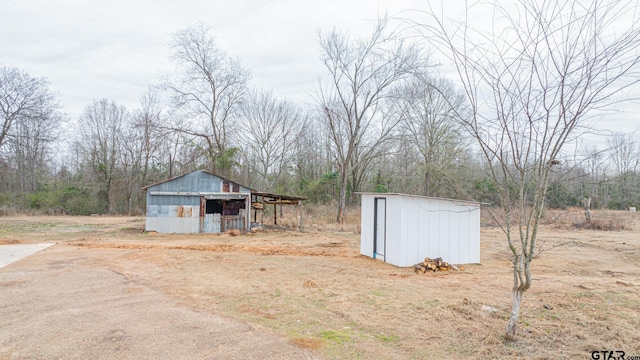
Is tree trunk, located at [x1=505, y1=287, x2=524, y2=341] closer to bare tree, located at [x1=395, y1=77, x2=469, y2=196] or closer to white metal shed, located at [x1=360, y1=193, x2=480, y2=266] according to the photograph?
white metal shed, located at [x1=360, y1=193, x2=480, y2=266]

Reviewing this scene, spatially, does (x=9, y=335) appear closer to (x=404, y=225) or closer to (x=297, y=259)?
(x=297, y=259)

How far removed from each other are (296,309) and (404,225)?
14.9 feet

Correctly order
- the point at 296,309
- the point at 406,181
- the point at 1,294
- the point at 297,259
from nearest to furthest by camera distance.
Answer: the point at 296,309, the point at 1,294, the point at 297,259, the point at 406,181

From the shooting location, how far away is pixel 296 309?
18.4 ft

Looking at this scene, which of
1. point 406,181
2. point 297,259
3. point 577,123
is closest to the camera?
point 577,123

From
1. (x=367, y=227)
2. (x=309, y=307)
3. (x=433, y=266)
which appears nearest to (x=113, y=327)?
(x=309, y=307)

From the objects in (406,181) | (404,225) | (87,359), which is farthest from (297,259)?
(406,181)

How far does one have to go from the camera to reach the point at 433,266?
29.5 ft

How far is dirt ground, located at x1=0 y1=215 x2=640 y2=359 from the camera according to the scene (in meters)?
4.12

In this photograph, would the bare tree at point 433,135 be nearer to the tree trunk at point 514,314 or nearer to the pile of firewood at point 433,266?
the pile of firewood at point 433,266

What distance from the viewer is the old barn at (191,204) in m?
17.6

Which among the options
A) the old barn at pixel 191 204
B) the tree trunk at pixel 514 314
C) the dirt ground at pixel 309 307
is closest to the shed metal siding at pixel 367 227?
the dirt ground at pixel 309 307

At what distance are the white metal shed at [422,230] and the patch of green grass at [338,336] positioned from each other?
4998mm

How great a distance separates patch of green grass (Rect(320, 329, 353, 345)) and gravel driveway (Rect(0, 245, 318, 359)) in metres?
0.48
